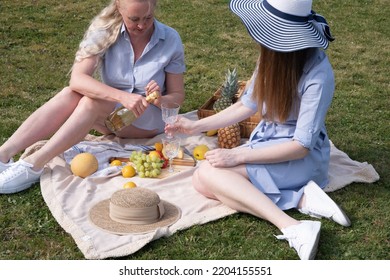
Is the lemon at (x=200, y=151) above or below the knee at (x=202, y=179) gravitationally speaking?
below

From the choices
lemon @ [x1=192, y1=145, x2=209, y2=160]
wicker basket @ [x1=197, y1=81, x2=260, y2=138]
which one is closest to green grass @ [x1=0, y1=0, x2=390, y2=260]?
wicker basket @ [x1=197, y1=81, x2=260, y2=138]

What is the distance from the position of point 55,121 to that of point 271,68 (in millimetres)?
1820

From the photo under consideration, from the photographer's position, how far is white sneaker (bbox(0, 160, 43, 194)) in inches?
177

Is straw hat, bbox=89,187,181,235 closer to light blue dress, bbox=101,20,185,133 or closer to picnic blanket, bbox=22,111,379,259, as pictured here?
picnic blanket, bbox=22,111,379,259

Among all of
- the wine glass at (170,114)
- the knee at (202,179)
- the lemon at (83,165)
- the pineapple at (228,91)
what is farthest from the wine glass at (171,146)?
the pineapple at (228,91)

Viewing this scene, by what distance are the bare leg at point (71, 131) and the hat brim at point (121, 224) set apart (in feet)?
2.02

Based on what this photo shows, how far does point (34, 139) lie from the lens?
4.97 meters

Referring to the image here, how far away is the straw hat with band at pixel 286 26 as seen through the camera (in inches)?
156

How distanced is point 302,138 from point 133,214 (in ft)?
3.86

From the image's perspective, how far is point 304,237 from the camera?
3766 millimetres

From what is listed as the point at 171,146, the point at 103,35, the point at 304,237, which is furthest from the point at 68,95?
the point at 304,237

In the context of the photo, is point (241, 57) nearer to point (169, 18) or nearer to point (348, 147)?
point (169, 18)

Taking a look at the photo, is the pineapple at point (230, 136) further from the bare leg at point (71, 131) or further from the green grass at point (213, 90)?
the bare leg at point (71, 131)

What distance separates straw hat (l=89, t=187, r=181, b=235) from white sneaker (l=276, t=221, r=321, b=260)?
76 centimetres
